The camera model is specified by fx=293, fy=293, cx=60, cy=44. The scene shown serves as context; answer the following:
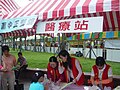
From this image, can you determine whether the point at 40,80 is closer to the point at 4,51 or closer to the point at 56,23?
the point at 56,23

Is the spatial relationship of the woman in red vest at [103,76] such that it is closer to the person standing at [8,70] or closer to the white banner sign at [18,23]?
the white banner sign at [18,23]

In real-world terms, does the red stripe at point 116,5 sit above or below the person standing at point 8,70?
above

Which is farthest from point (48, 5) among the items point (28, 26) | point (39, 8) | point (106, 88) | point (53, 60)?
point (106, 88)

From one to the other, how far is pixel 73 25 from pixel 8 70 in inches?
123

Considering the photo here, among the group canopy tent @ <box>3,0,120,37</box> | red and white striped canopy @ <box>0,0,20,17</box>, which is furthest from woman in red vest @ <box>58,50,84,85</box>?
red and white striped canopy @ <box>0,0,20,17</box>

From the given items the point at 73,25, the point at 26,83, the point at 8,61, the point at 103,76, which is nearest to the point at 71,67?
the point at 103,76

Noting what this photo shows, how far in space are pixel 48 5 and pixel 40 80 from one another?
2.20 metres

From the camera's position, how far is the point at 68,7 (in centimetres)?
583

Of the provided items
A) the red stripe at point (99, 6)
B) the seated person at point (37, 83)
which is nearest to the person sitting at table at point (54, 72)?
the seated person at point (37, 83)

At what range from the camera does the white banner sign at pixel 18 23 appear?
6443 mm

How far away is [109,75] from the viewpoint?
5.79 metres

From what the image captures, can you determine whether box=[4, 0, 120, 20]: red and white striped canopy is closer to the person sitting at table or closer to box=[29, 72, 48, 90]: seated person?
the person sitting at table

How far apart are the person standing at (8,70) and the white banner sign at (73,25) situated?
78.7 inches

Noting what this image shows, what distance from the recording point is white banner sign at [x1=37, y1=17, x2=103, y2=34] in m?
5.35
